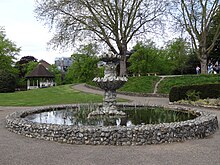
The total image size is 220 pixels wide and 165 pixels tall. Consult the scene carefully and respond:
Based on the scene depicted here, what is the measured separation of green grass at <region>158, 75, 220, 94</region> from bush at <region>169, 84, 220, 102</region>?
18.9ft

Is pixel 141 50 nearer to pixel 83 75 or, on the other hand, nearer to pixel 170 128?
pixel 83 75

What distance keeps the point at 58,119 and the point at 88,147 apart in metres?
3.92

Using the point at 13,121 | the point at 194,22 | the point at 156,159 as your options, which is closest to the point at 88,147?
the point at 156,159

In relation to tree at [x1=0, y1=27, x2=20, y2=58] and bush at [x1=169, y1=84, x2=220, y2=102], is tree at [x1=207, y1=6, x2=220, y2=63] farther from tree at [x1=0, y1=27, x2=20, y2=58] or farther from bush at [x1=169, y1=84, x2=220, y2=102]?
tree at [x1=0, y1=27, x2=20, y2=58]

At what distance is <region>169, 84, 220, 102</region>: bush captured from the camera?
59.7 feet

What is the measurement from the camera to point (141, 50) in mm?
42031

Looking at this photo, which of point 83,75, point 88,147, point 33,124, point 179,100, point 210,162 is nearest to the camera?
point 210,162

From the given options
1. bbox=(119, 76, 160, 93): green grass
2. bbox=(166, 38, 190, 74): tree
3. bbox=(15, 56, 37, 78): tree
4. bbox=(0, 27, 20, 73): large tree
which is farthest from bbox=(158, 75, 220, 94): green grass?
bbox=(15, 56, 37, 78): tree

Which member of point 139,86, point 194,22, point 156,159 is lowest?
point 156,159

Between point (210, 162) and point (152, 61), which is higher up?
point (152, 61)

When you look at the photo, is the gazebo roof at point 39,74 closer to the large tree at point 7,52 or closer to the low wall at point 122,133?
the large tree at point 7,52

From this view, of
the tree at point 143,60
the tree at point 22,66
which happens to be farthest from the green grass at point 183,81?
the tree at point 22,66

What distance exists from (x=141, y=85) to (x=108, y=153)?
67.9 ft

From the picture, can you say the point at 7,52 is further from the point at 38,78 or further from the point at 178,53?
the point at 178,53
